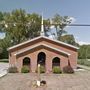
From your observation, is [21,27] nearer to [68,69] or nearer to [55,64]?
[55,64]

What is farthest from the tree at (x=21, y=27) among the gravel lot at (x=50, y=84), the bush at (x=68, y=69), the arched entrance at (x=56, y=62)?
the gravel lot at (x=50, y=84)

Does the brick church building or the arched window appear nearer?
the brick church building

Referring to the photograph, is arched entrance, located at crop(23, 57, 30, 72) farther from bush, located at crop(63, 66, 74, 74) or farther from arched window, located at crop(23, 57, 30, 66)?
bush, located at crop(63, 66, 74, 74)

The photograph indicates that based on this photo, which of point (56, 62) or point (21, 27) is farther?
point (21, 27)

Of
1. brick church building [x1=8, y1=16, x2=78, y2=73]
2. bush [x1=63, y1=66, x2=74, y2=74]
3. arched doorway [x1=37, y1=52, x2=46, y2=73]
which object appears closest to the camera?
bush [x1=63, y1=66, x2=74, y2=74]

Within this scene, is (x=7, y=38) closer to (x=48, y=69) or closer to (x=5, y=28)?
(x=5, y=28)

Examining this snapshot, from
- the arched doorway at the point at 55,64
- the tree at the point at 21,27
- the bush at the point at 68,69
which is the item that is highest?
the tree at the point at 21,27

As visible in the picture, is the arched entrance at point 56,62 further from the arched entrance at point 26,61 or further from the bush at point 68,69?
the arched entrance at point 26,61

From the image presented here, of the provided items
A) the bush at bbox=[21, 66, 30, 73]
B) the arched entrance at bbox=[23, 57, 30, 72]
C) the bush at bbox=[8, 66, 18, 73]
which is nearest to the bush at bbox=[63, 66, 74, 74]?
the bush at bbox=[21, 66, 30, 73]

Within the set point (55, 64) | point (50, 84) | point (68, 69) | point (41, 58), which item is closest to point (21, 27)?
point (41, 58)

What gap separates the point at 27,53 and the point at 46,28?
35.8 meters

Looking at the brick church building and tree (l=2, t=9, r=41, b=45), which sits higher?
tree (l=2, t=9, r=41, b=45)

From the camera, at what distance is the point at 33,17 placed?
69250 mm

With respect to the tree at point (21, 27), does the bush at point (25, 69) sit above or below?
below
